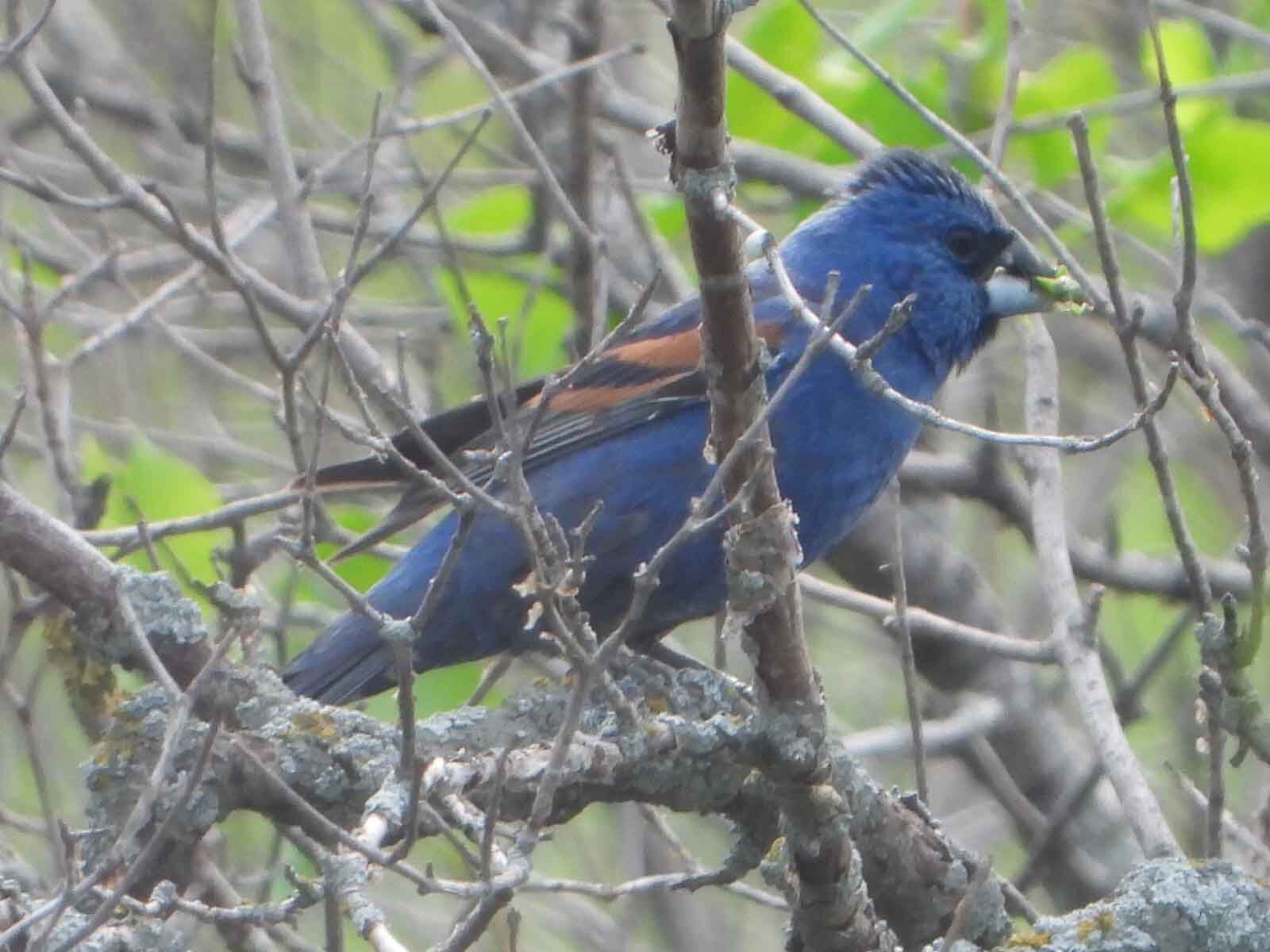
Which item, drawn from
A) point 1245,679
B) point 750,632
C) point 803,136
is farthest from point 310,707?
point 803,136

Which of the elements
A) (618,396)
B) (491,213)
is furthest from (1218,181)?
(491,213)

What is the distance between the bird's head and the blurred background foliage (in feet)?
0.59

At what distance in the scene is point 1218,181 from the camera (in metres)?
4.90

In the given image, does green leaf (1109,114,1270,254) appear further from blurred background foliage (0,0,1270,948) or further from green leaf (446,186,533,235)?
green leaf (446,186,533,235)

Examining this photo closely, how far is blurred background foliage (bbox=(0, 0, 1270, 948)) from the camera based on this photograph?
5074 millimetres

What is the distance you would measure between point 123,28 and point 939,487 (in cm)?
403

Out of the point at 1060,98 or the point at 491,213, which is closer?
the point at 1060,98

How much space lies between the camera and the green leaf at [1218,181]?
15.9 ft

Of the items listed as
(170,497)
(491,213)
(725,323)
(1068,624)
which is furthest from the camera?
(491,213)

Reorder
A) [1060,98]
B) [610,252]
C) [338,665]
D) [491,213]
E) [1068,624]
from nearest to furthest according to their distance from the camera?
1. [1068,624]
2. [338,665]
3. [1060,98]
4. [491,213]
5. [610,252]

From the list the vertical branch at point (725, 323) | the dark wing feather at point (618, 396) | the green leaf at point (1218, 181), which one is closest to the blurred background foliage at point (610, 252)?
the green leaf at point (1218, 181)

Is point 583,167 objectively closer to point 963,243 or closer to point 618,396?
point 618,396

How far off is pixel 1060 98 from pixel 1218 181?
0.45m

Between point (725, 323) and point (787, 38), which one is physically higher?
point (787, 38)
